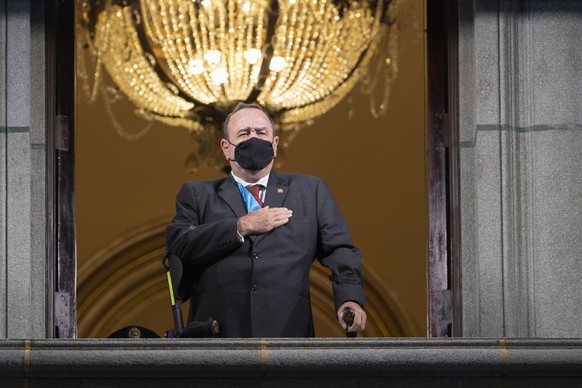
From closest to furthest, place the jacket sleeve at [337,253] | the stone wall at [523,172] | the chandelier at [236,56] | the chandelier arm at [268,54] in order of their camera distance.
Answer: the jacket sleeve at [337,253], the stone wall at [523,172], the chandelier at [236,56], the chandelier arm at [268,54]

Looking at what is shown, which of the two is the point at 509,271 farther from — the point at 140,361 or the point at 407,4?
the point at 407,4

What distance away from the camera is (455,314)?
711cm

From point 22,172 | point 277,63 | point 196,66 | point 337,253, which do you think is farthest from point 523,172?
point 196,66

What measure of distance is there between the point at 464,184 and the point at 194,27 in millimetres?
3223

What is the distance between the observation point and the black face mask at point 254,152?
20.9 ft

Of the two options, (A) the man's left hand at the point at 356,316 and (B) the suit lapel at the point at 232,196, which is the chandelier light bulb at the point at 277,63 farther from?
(A) the man's left hand at the point at 356,316

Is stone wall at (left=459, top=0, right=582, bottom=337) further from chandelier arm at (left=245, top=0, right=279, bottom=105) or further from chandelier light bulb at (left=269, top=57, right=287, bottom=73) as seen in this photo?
chandelier light bulb at (left=269, top=57, right=287, bottom=73)

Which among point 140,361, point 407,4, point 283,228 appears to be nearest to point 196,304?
point 283,228

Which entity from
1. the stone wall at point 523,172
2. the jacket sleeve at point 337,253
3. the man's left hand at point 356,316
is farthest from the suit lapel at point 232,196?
the stone wall at point 523,172

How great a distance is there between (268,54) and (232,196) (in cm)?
405

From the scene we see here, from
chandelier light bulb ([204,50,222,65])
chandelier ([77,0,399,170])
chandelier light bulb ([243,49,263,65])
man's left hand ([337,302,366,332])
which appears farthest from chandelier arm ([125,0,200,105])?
man's left hand ([337,302,366,332])

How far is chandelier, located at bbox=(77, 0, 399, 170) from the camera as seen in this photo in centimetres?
987

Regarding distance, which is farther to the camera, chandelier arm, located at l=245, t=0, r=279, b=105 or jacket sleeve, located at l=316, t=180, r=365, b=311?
chandelier arm, located at l=245, t=0, r=279, b=105

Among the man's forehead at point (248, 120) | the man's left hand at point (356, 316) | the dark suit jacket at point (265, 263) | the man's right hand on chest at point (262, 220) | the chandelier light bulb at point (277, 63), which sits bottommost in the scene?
the man's left hand at point (356, 316)
